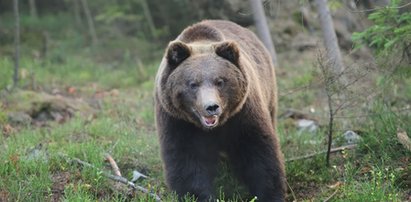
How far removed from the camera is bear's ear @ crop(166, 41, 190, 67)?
5531 mm

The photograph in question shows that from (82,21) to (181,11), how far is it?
6058 millimetres

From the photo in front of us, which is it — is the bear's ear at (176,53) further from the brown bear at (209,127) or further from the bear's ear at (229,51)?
the bear's ear at (229,51)

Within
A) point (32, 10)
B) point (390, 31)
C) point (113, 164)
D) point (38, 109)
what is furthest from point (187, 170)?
point (32, 10)

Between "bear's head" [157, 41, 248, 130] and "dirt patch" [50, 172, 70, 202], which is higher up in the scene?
"bear's head" [157, 41, 248, 130]

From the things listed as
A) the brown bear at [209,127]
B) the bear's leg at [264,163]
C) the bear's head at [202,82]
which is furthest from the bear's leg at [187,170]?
the bear's leg at [264,163]

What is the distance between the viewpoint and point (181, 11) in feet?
52.1

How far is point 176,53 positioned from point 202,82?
471mm

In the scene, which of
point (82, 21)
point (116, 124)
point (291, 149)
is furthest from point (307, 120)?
point (82, 21)

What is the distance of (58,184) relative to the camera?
5.94 m

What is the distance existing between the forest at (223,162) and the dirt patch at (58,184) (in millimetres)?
17

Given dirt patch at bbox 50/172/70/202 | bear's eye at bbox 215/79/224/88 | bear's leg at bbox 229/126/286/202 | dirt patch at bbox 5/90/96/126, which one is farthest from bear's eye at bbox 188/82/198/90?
dirt patch at bbox 5/90/96/126

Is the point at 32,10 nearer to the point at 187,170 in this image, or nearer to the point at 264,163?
the point at 187,170

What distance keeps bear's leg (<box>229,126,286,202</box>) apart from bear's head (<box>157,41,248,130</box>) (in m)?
0.34

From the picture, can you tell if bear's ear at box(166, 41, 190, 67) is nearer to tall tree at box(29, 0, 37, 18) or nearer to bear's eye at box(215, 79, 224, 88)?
bear's eye at box(215, 79, 224, 88)
